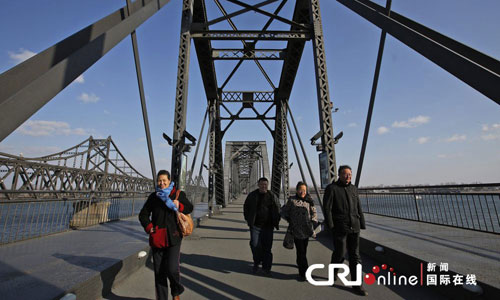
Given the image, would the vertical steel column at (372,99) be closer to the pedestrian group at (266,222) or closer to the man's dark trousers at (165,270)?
the pedestrian group at (266,222)

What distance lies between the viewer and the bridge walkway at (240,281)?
302 cm

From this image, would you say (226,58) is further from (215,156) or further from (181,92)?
(215,156)

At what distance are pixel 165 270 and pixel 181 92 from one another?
5.32 metres

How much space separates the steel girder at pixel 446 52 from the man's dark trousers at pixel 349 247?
2.26 m

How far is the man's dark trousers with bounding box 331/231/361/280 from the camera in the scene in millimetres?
3303

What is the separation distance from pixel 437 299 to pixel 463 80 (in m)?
2.53

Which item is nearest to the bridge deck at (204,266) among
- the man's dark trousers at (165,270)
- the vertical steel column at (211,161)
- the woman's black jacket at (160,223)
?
the man's dark trousers at (165,270)

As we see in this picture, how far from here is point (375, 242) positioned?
4.38 m

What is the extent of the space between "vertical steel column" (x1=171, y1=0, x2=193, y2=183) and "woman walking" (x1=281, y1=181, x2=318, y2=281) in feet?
12.3

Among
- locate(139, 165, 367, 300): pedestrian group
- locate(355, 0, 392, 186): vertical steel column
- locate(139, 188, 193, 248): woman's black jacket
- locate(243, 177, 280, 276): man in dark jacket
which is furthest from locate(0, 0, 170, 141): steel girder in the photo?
locate(355, 0, 392, 186): vertical steel column

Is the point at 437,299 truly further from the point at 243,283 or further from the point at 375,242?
the point at 243,283

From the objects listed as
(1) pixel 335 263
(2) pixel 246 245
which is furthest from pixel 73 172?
(1) pixel 335 263

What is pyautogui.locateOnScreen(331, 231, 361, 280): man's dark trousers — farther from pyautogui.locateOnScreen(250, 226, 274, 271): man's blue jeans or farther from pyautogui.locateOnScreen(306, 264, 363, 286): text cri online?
pyautogui.locateOnScreen(250, 226, 274, 271): man's blue jeans

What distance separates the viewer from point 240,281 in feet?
11.5
